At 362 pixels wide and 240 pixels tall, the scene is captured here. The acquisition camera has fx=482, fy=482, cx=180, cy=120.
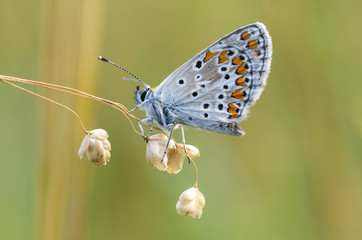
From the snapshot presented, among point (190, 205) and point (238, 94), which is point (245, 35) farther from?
point (190, 205)

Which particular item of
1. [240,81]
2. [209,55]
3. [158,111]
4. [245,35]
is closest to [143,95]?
[158,111]

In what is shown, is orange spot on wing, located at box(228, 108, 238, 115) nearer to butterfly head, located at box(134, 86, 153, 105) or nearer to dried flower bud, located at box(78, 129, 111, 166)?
butterfly head, located at box(134, 86, 153, 105)

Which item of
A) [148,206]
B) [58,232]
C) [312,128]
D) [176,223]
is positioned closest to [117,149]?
[148,206]

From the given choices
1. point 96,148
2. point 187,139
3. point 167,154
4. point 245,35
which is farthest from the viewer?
point 187,139

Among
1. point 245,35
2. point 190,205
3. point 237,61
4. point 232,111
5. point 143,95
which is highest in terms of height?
point 245,35

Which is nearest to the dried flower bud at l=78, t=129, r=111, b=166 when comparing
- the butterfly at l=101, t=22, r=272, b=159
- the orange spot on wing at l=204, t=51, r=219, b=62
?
the butterfly at l=101, t=22, r=272, b=159

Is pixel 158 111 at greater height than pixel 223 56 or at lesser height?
lesser
